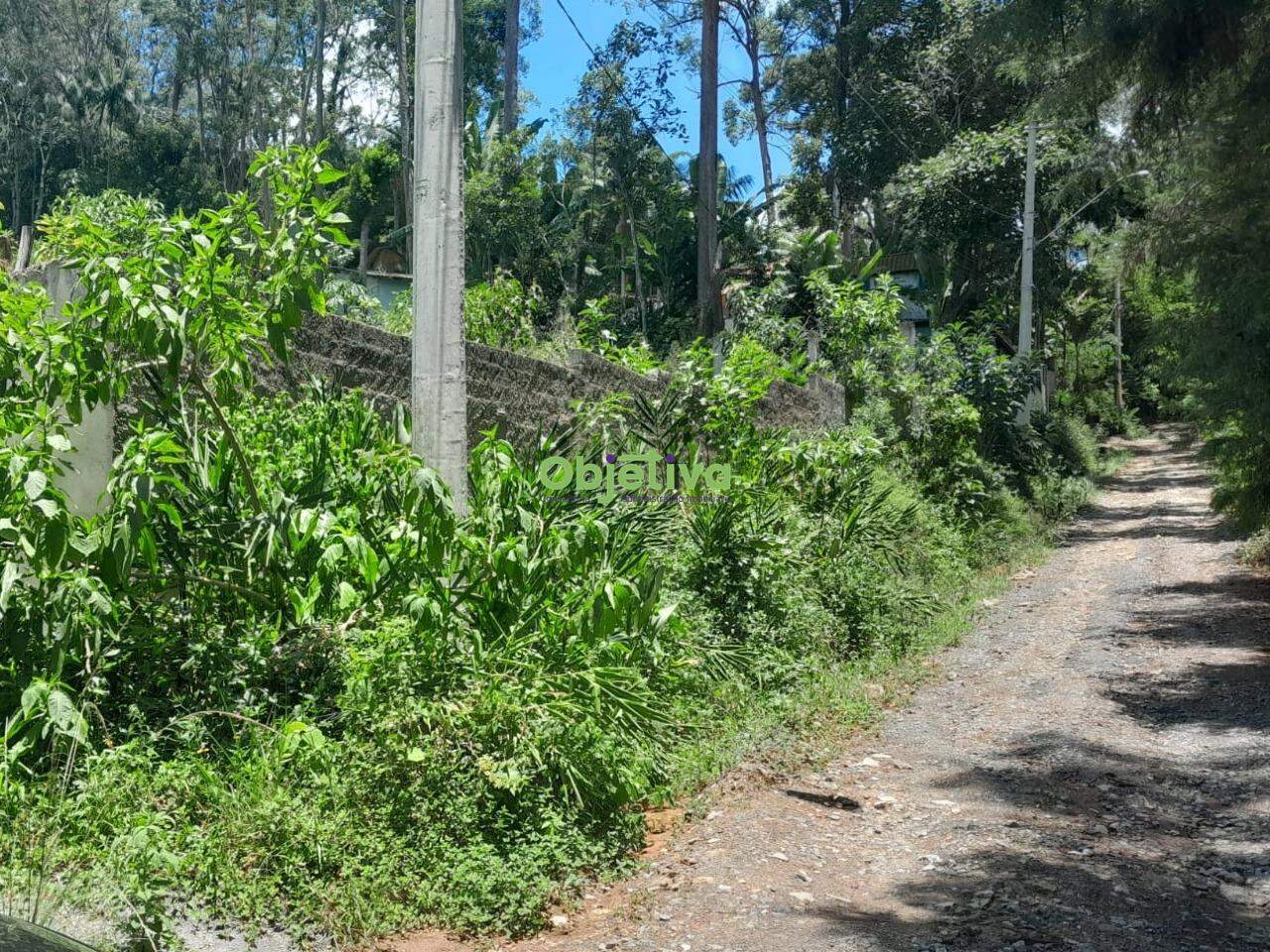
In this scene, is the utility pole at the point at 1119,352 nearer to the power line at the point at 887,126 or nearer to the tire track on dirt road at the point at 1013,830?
the power line at the point at 887,126

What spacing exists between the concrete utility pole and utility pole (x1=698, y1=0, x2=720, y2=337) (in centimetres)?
1695

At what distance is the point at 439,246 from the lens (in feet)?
22.4

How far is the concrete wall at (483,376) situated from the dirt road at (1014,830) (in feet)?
9.31

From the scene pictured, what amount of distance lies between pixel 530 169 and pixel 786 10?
10.8 m

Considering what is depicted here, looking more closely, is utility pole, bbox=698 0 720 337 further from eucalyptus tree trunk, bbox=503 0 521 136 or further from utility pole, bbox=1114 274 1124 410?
utility pole, bbox=1114 274 1124 410

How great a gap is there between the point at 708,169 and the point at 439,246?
17.7 meters

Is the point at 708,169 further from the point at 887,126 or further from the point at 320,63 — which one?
the point at 320,63

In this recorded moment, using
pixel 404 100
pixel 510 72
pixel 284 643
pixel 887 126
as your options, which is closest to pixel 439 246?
pixel 284 643

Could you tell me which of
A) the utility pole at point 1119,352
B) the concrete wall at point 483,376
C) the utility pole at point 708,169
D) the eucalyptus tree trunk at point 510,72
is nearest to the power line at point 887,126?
the utility pole at point 708,169

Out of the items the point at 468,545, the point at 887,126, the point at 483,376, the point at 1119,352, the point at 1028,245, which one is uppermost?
the point at 887,126

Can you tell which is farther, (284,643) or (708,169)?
(708,169)

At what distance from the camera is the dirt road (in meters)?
5.03

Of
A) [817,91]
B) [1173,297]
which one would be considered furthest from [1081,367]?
[1173,297]

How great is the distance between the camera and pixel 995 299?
28.9m
